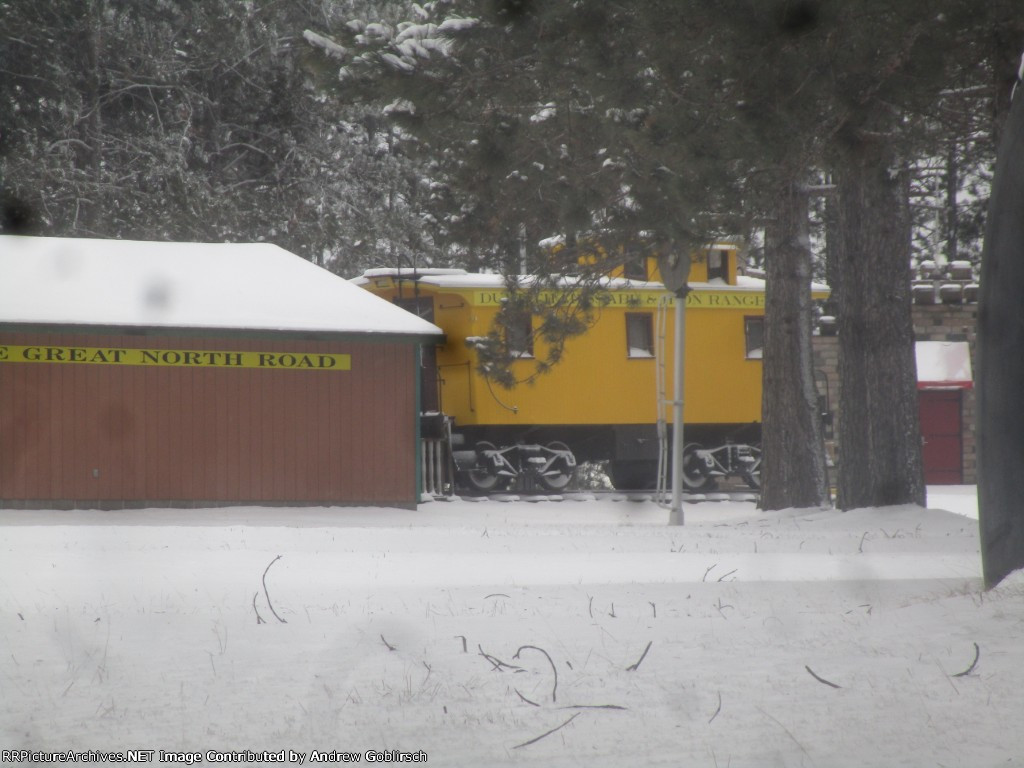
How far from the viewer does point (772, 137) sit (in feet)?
25.4

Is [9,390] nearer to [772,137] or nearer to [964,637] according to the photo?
[772,137]

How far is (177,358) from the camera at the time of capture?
1775 cm

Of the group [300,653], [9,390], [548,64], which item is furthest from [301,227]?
[300,653]

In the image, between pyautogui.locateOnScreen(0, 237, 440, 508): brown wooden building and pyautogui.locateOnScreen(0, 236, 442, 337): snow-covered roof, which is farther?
pyautogui.locateOnScreen(0, 236, 442, 337): snow-covered roof

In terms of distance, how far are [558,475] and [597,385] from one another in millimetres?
1833

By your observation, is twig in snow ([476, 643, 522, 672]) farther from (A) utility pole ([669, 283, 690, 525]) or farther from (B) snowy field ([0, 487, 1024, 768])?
(A) utility pole ([669, 283, 690, 525])

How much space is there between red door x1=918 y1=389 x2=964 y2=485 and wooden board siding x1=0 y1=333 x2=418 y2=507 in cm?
1443

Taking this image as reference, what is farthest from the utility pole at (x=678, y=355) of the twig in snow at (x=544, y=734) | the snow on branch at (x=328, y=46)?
the twig in snow at (x=544, y=734)

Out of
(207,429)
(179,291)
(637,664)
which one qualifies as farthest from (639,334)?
(637,664)

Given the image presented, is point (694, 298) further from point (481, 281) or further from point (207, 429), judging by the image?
point (207, 429)

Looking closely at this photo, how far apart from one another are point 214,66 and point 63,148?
171 inches

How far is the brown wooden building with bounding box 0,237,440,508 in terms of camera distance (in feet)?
56.5

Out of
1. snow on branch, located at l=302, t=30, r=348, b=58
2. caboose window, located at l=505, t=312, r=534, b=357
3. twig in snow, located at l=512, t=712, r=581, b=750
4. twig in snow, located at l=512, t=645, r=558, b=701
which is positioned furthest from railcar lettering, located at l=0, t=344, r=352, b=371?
twig in snow, located at l=512, t=712, r=581, b=750

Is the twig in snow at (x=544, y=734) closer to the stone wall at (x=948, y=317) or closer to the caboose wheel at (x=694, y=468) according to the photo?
the caboose wheel at (x=694, y=468)
